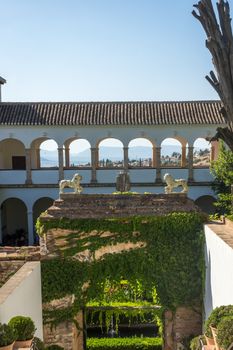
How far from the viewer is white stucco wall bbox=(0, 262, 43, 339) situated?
26.6ft

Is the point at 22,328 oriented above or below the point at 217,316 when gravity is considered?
Answer: below

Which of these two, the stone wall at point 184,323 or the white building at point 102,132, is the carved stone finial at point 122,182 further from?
the white building at point 102,132

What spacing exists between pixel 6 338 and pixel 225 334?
320 cm

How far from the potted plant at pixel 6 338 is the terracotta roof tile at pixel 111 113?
1686 cm

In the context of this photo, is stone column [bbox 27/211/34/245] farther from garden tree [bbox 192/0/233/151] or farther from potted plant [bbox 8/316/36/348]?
garden tree [bbox 192/0/233/151]

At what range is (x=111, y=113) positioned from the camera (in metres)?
23.0

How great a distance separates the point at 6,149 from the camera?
2750 cm

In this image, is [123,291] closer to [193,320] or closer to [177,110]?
[193,320]

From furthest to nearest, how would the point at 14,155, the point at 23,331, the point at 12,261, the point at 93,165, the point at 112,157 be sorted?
1. the point at 112,157
2. the point at 14,155
3. the point at 93,165
4. the point at 12,261
5. the point at 23,331

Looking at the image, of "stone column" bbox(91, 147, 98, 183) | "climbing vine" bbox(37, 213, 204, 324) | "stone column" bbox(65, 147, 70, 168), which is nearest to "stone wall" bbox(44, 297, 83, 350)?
"climbing vine" bbox(37, 213, 204, 324)

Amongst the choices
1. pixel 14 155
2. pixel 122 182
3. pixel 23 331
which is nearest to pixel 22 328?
pixel 23 331

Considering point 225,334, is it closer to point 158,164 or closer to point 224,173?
point 224,173

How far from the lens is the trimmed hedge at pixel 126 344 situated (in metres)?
14.2

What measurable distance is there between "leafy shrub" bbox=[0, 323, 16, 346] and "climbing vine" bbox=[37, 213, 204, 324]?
594 cm
